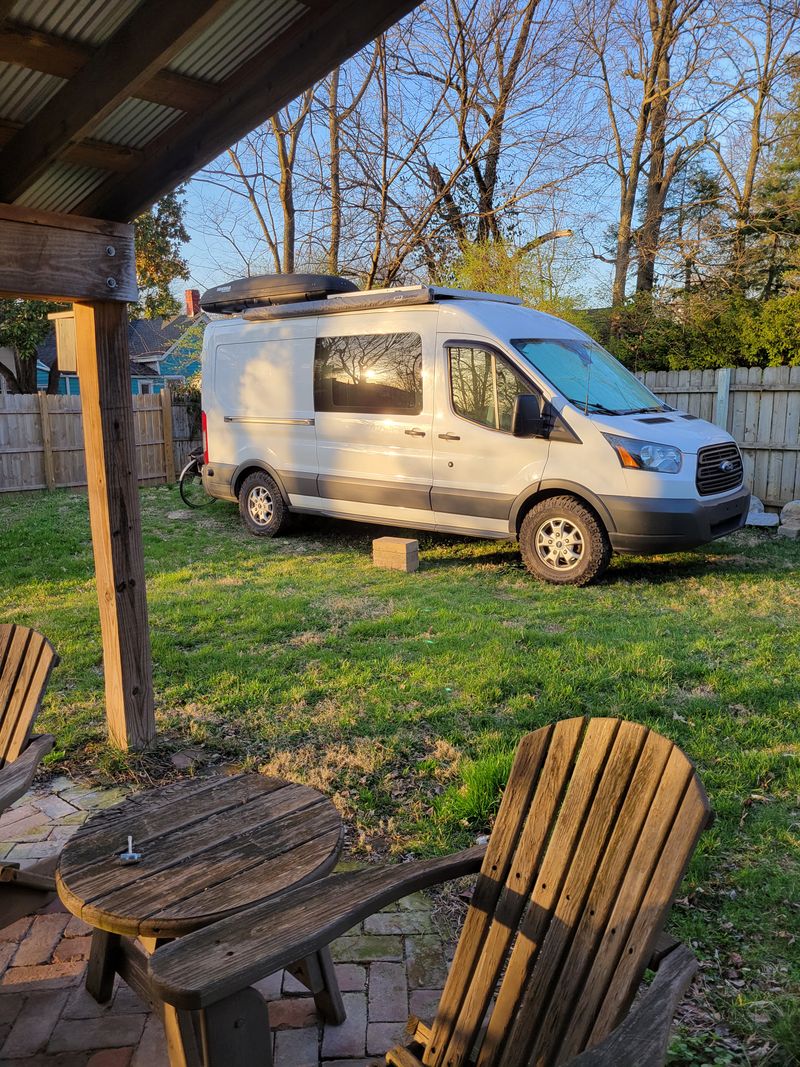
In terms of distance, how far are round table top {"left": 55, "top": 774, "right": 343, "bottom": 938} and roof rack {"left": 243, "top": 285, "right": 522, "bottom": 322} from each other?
20.6ft

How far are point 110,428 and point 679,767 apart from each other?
3023 mm

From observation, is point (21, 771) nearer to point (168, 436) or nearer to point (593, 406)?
point (593, 406)

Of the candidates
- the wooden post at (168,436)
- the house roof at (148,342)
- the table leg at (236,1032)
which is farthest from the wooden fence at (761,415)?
the house roof at (148,342)

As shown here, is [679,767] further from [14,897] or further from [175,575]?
[175,575]

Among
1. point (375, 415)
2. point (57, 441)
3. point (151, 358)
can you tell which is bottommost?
point (57, 441)

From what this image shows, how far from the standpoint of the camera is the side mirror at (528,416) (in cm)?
724

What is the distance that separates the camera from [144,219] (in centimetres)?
2172

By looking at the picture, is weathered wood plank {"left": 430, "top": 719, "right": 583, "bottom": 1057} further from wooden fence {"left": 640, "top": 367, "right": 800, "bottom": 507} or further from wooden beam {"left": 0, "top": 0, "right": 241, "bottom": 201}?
wooden fence {"left": 640, "top": 367, "right": 800, "bottom": 507}

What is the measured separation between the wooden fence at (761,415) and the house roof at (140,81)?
9049mm

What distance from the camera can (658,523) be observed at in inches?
276

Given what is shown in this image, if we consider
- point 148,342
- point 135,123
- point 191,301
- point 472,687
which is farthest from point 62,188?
point 148,342

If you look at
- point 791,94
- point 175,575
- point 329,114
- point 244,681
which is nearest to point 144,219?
point 329,114

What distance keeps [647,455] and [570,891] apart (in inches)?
225

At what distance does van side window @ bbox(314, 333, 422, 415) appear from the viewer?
8188mm
